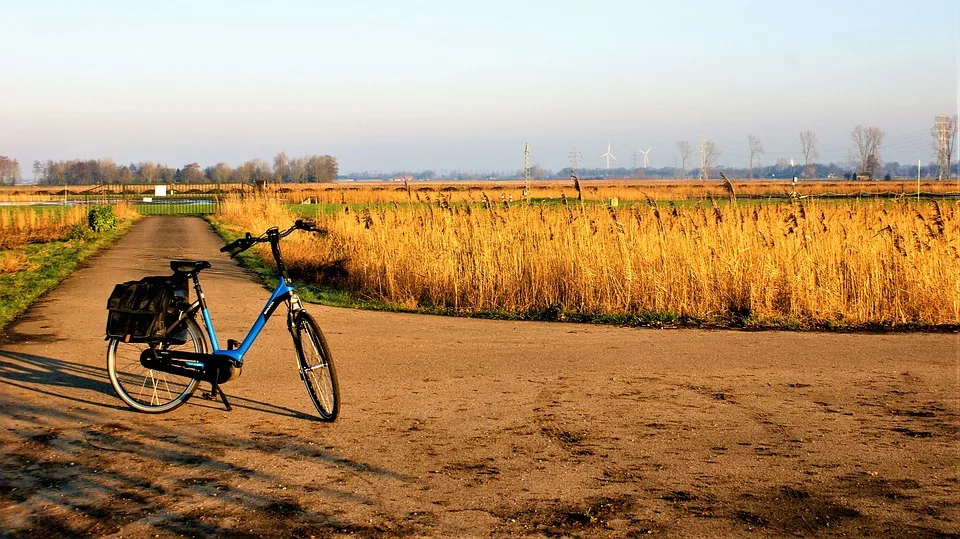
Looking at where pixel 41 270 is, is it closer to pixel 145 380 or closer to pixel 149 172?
pixel 145 380

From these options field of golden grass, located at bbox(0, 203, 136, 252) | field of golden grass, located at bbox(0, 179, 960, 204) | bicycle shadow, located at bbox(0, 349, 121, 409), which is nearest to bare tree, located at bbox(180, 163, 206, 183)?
field of golden grass, located at bbox(0, 179, 960, 204)

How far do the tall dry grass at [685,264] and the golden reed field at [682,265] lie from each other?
0.07 ft

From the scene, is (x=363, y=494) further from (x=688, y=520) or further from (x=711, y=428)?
(x=711, y=428)

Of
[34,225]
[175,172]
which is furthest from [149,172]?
[34,225]

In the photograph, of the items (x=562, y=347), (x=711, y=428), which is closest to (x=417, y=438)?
(x=711, y=428)

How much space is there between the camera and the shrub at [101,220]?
105 feet

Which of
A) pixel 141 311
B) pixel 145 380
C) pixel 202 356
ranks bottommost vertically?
pixel 145 380

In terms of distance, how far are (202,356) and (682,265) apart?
7.79 m

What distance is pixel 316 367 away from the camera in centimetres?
677

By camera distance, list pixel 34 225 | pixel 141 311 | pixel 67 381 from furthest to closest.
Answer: pixel 34 225, pixel 67 381, pixel 141 311

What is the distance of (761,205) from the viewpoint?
1642 centimetres

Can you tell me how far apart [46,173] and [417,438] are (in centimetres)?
17786

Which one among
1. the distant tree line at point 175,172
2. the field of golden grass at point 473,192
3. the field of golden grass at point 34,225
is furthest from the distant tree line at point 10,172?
the field of golden grass at point 34,225

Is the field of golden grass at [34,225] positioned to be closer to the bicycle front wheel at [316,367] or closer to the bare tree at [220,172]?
the bicycle front wheel at [316,367]
